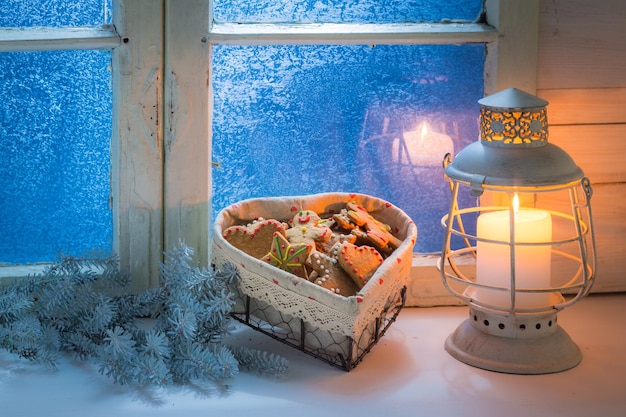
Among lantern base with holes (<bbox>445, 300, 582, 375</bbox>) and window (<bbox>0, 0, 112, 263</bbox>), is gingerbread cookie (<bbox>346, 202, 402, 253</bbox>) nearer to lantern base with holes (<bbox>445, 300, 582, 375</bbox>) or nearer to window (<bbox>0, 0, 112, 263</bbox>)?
lantern base with holes (<bbox>445, 300, 582, 375</bbox>)

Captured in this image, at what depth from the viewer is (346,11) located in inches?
58.7

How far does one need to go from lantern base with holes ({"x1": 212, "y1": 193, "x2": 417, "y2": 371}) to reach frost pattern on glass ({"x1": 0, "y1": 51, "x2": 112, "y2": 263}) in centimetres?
24

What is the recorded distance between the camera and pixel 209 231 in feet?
4.92

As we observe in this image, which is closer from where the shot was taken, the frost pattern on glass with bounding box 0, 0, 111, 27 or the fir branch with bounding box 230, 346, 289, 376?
the fir branch with bounding box 230, 346, 289, 376

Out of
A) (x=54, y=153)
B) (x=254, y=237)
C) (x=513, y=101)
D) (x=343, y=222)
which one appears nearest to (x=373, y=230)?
(x=343, y=222)

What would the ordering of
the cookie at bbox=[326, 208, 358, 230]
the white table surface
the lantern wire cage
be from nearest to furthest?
the white table surface → the lantern wire cage → the cookie at bbox=[326, 208, 358, 230]

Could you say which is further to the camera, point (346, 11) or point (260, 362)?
point (346, 11)

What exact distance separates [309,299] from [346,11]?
492 millimetres

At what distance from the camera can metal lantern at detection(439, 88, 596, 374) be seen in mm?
1257

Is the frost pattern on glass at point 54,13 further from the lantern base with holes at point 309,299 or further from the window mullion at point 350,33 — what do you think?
the lantern base with holes at point 309,299

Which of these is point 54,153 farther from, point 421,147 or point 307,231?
point 421,147

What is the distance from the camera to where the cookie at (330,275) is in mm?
1293

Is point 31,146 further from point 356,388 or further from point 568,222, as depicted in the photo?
point 568,222

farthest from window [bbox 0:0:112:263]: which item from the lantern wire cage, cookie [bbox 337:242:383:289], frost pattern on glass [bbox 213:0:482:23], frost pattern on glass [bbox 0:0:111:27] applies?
the lantern wire cage
